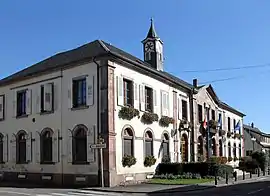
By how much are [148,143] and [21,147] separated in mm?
10176

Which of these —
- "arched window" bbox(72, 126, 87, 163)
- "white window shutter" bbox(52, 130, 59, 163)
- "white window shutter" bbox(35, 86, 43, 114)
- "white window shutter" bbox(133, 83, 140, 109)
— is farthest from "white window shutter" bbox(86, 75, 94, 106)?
"white window shutter" bbox(35, 86, 43, 114)

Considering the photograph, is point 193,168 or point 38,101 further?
point 193,168

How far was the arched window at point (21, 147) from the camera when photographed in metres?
31.1

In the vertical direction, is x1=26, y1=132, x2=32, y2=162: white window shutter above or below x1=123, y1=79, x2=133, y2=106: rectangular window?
below

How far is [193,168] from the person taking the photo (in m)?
30.2

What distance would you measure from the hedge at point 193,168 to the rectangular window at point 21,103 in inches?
460

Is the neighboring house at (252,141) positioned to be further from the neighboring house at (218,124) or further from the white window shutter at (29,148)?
the white window shutter at (29,148)

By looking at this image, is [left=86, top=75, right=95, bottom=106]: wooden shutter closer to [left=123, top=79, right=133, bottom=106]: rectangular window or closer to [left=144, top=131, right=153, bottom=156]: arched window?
[left=123, top=79, right=133, bottom=106]: rectangular window

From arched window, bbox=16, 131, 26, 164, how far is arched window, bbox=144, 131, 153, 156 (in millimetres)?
9648

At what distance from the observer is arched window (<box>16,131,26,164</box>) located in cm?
3106

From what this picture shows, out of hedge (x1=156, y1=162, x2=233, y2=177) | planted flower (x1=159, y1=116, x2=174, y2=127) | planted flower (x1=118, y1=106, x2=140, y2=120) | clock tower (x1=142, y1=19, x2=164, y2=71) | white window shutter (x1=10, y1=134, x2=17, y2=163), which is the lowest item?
hedge (x1=156, y1=162, x2=233, y2=177)

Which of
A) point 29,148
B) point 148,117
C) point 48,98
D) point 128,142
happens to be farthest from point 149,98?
point 29,148

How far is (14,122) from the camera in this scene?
3228cm

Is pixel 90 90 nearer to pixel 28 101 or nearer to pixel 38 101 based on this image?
A: pixel 38 101
